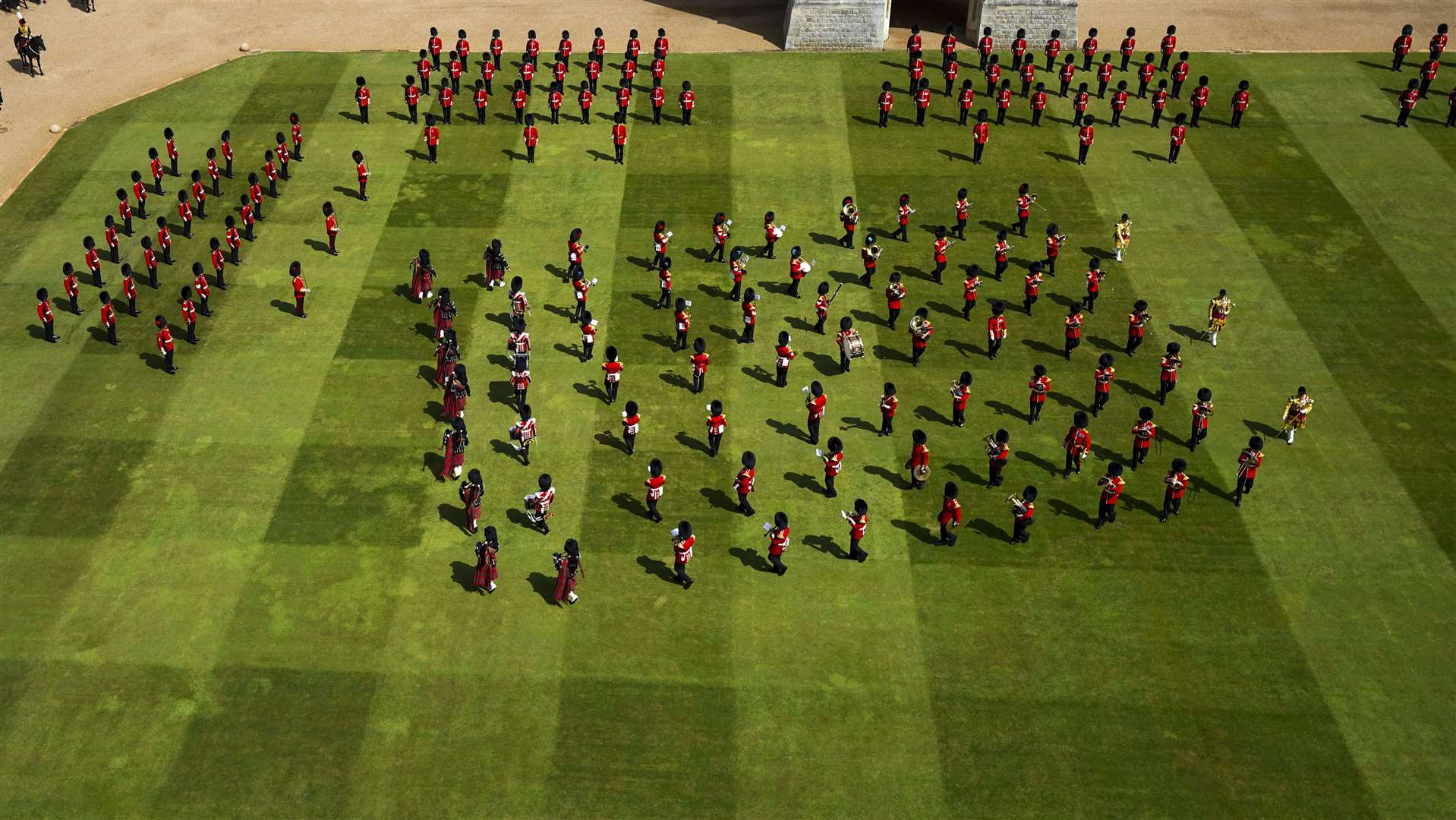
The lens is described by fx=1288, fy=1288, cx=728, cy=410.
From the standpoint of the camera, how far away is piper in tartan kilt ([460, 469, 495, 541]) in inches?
944

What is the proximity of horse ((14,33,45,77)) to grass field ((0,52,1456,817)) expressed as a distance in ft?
23.8

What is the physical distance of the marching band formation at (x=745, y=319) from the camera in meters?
24.5

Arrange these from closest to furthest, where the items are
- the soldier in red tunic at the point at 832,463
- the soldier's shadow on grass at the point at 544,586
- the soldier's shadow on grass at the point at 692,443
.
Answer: the soldier's shadow on grass at the point at 544,586 → the soldier in red tunic at the point at 832,463 → the soldier's shadow on grass at the point at 692,443

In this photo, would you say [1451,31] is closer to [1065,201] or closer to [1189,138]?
[1189,138]

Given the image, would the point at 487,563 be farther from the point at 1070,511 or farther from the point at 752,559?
the point at 1070,511

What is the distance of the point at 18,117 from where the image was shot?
132 ft

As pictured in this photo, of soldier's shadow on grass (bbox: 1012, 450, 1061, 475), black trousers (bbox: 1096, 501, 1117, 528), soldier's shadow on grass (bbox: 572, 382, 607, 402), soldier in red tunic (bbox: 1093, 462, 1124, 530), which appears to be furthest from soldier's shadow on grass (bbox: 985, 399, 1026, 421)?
soldier's shadow on grass (bbox: 572, 382, 607, 402)

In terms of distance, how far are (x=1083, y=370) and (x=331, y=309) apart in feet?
58.7

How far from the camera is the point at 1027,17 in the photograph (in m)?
43.4

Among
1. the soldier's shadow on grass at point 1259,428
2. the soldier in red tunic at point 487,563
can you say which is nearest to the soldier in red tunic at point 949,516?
the soldier's shadow on grass at point 1259,428

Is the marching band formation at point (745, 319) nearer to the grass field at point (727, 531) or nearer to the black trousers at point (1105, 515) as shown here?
the black trousers at point (1105, 515)

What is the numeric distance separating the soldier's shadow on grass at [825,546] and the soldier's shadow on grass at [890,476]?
214cm

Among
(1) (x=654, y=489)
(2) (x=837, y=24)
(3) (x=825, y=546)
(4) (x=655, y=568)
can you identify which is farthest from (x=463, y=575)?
(2) (x=837, y=24)

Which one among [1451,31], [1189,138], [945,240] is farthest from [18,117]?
[1451,31]
